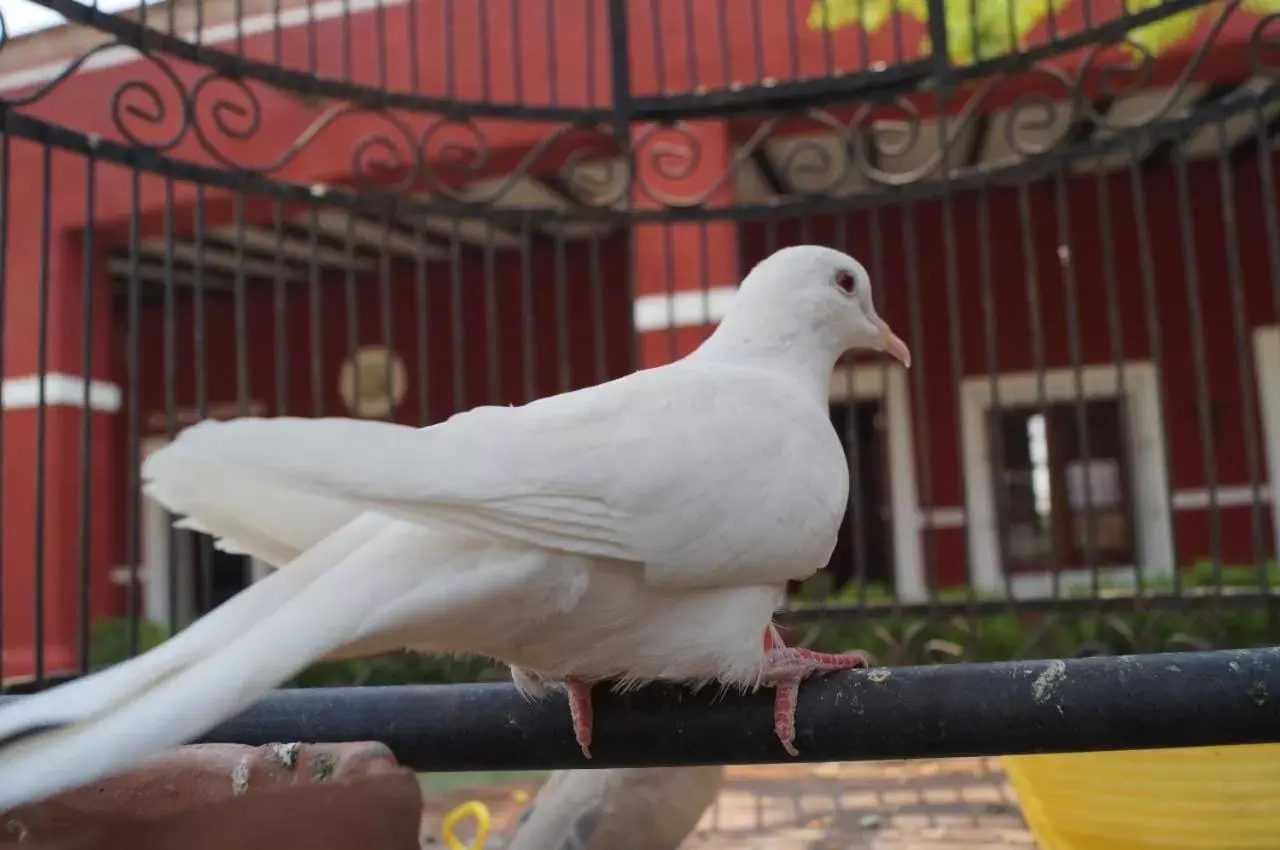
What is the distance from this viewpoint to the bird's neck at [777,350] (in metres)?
1.60

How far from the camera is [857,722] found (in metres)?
1.11

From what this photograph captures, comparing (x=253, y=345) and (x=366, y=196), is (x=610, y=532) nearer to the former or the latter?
(x=366, y=196)

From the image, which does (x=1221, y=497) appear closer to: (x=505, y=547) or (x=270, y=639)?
(x=505, y=547)

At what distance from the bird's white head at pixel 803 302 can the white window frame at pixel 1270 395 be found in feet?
20.3

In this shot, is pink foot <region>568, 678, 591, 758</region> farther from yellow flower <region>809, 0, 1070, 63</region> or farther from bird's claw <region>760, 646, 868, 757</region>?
yellow flower <region>809, 0, 1070, 63</region>

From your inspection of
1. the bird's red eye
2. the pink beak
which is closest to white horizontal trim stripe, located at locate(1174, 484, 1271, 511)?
the pink beak

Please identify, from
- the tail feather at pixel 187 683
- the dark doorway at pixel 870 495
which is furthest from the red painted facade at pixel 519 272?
the tail feather at pixel 187 683

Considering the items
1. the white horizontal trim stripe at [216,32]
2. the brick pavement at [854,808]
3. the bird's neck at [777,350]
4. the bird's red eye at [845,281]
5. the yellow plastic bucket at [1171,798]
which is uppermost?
the white horizontal trim stripe at [216,32]

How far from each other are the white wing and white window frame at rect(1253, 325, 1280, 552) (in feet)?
21.4

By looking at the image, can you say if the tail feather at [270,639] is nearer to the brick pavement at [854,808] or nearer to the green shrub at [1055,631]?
the brick pavement at [854,808]

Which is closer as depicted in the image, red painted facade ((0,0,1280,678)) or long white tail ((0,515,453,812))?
long white tail ((0,515,453,812))

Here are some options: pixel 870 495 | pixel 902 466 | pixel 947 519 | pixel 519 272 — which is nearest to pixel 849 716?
pixel 947 519

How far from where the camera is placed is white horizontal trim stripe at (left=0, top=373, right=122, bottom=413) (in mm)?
5410

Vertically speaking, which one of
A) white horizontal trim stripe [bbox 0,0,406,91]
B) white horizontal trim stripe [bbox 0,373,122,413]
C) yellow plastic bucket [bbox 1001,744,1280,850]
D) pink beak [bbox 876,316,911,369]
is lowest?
yellow plastic bucket [bbox 1001,744,1280,850]
